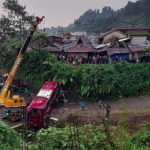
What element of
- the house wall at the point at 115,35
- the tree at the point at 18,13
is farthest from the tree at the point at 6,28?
the house wall at the point at 115,35

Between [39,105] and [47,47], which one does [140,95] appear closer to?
[39,105]

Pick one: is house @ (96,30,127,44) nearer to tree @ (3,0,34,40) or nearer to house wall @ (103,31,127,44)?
house wall @ (103,31,127,44)

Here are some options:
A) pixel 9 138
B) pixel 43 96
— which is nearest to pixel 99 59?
pixel 43 96

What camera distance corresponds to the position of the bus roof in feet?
62.2

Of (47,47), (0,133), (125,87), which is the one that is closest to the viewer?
(0,133)

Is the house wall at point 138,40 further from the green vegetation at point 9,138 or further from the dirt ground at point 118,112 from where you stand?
the green vegetation at point 9,138

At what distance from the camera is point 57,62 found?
2769 cm

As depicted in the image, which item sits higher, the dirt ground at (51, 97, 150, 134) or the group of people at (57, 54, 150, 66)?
the group of people at (57, 54, 150, 66)

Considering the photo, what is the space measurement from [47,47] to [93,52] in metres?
7.55

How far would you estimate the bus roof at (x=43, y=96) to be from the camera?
62.2 feet

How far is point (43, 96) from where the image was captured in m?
20.5

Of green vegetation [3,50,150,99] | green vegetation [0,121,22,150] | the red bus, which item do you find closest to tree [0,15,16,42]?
green vegetation [3,50,150,99]

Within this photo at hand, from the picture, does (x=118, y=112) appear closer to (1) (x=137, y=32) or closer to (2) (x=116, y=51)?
(2) (x=116, y=51)

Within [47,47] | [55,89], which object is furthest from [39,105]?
[47,47]
